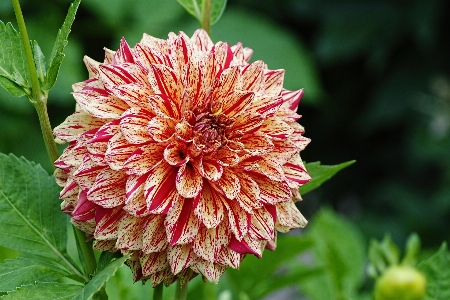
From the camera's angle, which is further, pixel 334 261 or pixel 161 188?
pixel 334 261

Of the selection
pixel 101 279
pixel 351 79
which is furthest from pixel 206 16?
pixel 351 79

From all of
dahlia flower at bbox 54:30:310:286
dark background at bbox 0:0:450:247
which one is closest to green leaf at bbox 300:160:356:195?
dahlia flower at bbox 54:30:310:286

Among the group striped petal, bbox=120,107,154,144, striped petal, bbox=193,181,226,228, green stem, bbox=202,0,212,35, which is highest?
green stem, bbox=202,0,212,35

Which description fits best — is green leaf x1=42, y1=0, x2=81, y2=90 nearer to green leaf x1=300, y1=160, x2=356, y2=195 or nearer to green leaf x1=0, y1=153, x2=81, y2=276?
green leaf x1=0, y1=153, x2=81, y2=276

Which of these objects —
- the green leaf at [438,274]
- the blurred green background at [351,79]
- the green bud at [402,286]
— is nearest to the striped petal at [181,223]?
the green bud at [402,286]

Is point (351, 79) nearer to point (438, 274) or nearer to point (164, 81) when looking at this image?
point (438, 274)

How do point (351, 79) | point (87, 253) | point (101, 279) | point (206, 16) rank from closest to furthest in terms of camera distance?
point (101, 279)
point (87, 253)
point (206, 16)
point (351, 79)
